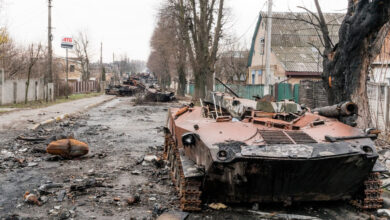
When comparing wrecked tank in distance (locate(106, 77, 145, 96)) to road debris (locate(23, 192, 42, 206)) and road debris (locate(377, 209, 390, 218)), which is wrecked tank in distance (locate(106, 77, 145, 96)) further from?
road debris (locate(377, 209, 390, 218))

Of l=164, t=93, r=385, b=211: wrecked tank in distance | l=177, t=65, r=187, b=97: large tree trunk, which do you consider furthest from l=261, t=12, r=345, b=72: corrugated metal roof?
l=164, t=93, r=385, b=211: wrecked tank in distance

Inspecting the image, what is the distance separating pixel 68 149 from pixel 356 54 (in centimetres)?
650

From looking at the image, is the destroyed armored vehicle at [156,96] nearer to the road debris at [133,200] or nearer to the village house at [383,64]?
the village house at [383,64]

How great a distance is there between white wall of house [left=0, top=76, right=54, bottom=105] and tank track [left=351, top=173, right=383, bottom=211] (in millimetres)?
22524

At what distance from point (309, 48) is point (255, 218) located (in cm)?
2996

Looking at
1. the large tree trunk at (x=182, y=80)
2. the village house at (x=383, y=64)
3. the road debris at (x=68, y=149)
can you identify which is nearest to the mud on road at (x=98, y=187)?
the road debris at (x=68, y=149)

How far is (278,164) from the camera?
192 inches

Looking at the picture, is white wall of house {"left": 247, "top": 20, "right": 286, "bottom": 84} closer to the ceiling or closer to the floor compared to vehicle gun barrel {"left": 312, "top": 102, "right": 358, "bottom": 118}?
closer to the ceiling

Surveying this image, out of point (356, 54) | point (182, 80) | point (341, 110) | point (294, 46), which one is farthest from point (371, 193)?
point (182, 80)

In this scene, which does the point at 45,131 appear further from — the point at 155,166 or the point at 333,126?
the point at 333,126

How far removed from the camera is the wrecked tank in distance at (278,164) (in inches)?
193

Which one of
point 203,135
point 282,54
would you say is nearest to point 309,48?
point 282,54

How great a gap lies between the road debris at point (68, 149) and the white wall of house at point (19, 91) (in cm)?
1690

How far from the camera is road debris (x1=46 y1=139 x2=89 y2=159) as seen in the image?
8.93 metres
